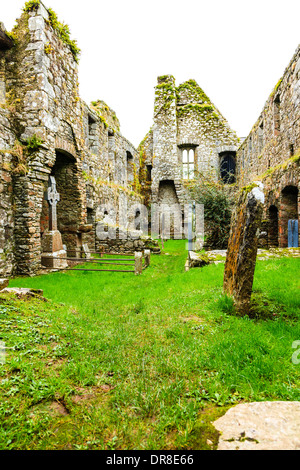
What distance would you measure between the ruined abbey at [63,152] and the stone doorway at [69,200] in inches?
1.7

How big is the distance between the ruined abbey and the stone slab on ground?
618cm

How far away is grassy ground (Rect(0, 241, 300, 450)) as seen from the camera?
5.17 feet

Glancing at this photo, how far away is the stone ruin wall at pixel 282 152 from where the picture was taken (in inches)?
340

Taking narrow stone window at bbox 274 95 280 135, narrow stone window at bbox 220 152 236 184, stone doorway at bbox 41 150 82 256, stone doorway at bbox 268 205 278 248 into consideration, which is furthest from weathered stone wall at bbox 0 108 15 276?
narrow stone window at bbox 220 152 236 184

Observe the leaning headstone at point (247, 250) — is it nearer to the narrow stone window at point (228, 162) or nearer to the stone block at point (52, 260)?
the stone block at point (52, 260)

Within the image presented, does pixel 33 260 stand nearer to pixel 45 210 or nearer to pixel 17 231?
pixel 17 231

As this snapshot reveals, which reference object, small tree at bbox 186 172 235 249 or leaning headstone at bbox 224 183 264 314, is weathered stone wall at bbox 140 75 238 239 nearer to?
small tree at bbox 186 172 235 249

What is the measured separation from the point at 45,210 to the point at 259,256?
7962mm

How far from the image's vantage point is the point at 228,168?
70.4ft

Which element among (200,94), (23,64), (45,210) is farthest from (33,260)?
(200,94)

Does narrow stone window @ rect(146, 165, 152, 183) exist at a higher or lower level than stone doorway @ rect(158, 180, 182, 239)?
higher

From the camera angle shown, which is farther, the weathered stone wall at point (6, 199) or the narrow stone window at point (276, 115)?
the narrow stone window at point (276, 115)

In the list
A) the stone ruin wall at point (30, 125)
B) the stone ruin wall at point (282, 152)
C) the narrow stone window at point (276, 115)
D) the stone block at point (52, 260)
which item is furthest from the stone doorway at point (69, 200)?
the narrow stone window at point (276, 115)

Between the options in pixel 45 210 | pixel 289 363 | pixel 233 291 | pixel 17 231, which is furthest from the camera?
pixel 45 210
